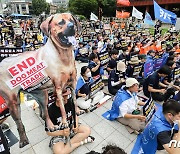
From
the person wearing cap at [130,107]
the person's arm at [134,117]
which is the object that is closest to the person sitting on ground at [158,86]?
the person wearing cap at [130,107]

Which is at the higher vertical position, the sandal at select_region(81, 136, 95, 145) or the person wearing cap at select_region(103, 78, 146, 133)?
the person wearing cap at select_region(103, 78, 146, 133)

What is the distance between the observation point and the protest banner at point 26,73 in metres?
2.63

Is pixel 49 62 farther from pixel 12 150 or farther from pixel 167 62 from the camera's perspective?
pixel 167 62

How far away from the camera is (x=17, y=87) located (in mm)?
2707

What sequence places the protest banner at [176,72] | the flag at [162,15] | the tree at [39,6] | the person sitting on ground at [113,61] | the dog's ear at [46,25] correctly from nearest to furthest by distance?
1. the dog's ear at [46,25]
2. the protest banner at [176,72]
3. the person sitting on ground at [113,61]
4. the flag at [162,15]
5. the tree at [39,6]

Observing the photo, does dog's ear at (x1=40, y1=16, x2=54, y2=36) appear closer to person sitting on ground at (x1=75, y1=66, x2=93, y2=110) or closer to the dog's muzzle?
the dog's muzzle

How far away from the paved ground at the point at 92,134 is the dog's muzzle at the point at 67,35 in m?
1.93

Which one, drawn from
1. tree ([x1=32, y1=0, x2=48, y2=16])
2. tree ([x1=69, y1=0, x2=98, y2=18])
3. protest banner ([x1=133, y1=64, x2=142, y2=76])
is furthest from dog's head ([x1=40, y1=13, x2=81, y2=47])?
tree ([x1=32, y1=0, x2=48, y2=16])

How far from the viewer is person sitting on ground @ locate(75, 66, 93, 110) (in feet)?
13.8

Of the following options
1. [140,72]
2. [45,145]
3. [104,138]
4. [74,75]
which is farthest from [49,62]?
[140,72]

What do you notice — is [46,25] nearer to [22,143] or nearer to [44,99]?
[44,99]

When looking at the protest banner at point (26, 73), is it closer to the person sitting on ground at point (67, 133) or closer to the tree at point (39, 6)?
the person sitting on ground at point (67, 133)

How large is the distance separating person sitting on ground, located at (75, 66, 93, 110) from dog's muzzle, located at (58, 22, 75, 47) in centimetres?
143

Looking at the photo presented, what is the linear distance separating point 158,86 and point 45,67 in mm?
3144
